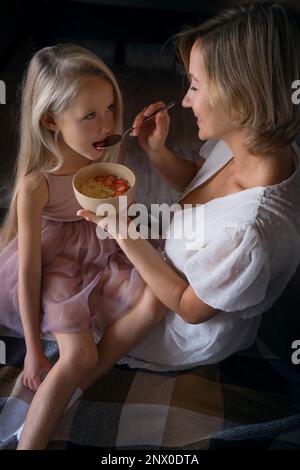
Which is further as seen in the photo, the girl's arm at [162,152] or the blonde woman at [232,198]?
the girl's arm at [162,152]

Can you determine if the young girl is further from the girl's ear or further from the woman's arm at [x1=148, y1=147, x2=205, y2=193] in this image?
the woman's arm at [x1=148, y1=147, x2=205, y2=193]

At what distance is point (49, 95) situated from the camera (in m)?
0.63

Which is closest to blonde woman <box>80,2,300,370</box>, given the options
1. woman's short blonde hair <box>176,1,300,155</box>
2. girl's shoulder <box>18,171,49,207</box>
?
woman's short blonde hair <box>176,1,300,155</box>

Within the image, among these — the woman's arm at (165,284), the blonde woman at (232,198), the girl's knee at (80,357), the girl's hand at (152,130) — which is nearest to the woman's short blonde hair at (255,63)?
the blonde woman at (232,198)

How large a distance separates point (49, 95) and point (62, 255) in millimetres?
A: 225

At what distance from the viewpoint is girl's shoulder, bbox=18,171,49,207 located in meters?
0.69

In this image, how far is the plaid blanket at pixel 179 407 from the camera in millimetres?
688

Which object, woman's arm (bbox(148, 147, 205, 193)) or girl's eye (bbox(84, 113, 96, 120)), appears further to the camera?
woman's arm (bbox(148, 147, 205, 193))

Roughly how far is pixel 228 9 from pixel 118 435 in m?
0.56

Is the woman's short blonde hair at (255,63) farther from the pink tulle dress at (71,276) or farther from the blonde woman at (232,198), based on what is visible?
the pink tulle dress at (71,276)

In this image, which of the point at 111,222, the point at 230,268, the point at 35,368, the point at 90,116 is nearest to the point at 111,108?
the point at 90,116

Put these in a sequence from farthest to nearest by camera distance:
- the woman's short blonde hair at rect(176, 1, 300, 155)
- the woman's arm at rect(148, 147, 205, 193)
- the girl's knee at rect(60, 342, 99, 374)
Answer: the woman's arm at rect(148, 147, 205, 193), the girl's knee at rect(60, 342, 99, 374), the woman's short blonde hair at rect(176, 1, 300, 155)

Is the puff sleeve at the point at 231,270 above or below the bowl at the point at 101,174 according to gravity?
below

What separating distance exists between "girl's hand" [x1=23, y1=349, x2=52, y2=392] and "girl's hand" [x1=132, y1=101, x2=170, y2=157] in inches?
12.8
